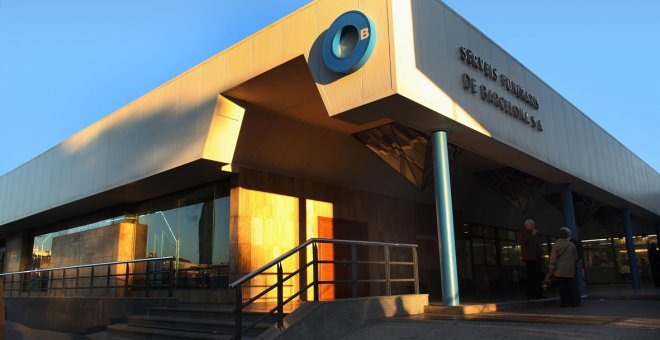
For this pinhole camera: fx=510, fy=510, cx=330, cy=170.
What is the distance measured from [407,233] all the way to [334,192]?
3537mm

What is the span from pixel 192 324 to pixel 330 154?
19.2 feet

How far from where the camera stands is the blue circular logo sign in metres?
8.30

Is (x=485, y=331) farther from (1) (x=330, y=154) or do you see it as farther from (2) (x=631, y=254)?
(2) (x=631, y=254)

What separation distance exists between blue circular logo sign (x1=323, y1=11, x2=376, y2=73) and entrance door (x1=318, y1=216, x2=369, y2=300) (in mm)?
5995

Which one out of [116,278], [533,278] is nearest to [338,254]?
[533,278]

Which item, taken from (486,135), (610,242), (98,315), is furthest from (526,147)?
(610,242)

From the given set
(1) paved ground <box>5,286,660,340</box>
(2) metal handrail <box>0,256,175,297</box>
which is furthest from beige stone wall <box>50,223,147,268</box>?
(1) paved ground <box>5,286,660,340</box>

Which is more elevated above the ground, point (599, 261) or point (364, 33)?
point (364, 33)

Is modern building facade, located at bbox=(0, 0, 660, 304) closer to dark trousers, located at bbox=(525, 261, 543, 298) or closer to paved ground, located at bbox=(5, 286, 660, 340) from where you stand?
paved ground, located at bbox=(5, 286, 660, 340)

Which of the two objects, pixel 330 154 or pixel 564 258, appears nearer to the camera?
pixel 564 258

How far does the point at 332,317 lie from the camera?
7.32m

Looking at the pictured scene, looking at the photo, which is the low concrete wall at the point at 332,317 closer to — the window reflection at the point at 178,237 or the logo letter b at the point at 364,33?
the logo letter b at the point at 364,33

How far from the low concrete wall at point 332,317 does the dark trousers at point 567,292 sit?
3.96 m

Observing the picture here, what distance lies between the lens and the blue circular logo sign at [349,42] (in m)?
8.30
